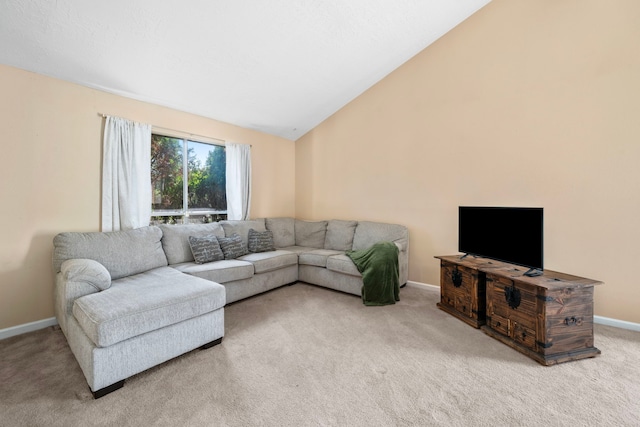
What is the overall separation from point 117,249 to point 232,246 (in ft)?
3.96

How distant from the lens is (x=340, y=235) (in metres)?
4.20

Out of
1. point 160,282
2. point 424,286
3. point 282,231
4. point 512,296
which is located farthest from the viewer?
point 282,231

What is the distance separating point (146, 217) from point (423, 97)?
390cm

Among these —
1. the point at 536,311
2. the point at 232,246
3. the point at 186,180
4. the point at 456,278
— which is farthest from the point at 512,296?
the point at 186,180

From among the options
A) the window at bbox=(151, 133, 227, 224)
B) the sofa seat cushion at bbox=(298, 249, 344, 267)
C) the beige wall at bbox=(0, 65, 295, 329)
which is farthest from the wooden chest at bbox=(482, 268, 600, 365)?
the beige wall at bbox=(0, 65, 295, 329)

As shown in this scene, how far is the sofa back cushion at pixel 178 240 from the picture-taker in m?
3.09

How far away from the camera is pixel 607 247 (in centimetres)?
249

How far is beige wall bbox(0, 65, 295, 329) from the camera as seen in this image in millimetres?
2373

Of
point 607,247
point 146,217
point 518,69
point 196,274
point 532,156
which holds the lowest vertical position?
point 196,274

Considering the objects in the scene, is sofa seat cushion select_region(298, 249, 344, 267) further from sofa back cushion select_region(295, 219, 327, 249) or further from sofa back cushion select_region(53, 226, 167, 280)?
sofa back cushion select_region(53, 226, 167, 280)

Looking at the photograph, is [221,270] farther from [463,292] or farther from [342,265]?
[463,292]

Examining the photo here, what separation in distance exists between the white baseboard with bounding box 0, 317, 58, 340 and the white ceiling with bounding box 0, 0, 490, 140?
235 centimetres

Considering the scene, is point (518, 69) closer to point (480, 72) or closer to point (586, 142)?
point (480, 72)

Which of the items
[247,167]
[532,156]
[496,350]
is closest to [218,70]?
[247,167]
